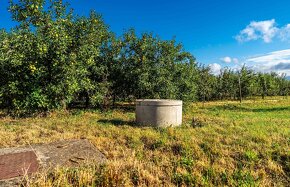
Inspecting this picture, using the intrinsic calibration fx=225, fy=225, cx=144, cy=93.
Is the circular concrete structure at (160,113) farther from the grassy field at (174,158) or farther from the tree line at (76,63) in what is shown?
the tree line at (76,63)

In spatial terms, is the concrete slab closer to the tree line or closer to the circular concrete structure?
the circular concrete structure

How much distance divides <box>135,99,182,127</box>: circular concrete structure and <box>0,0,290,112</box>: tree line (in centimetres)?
424

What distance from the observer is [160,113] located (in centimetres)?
916

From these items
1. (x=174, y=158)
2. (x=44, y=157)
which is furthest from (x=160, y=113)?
Result: (x=44, y=157)

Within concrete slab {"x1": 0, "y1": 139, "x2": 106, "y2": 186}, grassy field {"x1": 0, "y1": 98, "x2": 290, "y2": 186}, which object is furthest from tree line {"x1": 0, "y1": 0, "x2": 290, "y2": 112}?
concrete slab {"x1": 0, "y1": 139, "x2": 106, "y2": 186}

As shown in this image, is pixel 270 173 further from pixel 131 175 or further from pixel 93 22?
pixel 93 22

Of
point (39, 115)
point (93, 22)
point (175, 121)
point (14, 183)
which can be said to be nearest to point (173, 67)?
point (93, 22)

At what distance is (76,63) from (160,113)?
18.0ft

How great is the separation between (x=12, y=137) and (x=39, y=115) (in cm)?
534

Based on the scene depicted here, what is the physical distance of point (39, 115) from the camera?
1192 cm

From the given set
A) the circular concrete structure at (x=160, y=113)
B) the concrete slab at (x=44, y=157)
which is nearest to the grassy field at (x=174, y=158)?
the concrete slab at (x=44, y=157)

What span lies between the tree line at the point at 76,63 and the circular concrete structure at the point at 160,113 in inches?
167

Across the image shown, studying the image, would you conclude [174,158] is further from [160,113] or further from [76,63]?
[76,63]

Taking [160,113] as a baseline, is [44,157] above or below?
below
